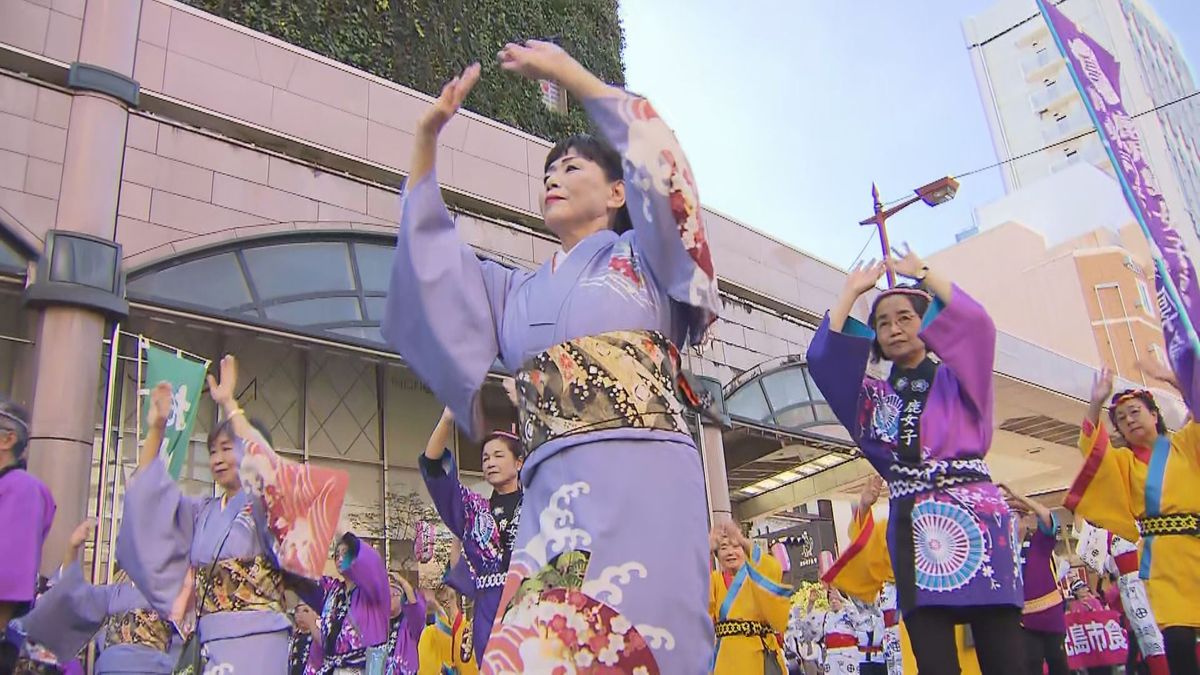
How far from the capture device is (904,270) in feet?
10.5

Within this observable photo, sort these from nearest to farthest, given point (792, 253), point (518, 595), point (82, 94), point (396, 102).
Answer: point (518, 595) → point (82, 94) → point (396, 102) → point (792, 253)

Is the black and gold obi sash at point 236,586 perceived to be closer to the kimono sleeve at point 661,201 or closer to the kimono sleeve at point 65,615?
the kimono sleeve at point 65,615

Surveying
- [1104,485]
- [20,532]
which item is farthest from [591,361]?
[1104,485]

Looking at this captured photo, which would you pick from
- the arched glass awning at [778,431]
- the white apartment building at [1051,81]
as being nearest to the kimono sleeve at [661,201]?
the arched glass awning at [778,431]

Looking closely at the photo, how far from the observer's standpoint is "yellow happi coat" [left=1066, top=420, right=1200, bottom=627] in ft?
13.1

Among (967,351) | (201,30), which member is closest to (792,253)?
(201,30)

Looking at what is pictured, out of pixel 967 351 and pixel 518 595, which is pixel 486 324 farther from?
pixel 967 351

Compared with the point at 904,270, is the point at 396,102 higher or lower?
higher

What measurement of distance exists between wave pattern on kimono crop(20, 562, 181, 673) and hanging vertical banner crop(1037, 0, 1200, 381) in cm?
490

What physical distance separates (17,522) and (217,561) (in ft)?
2.30

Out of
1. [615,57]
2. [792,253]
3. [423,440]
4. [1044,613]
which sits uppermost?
[615,57]

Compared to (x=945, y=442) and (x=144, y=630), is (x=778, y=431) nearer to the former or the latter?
(x=144, y=630)

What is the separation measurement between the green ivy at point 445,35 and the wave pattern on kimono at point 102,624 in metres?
6.50

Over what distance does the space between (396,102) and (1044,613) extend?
761cm
